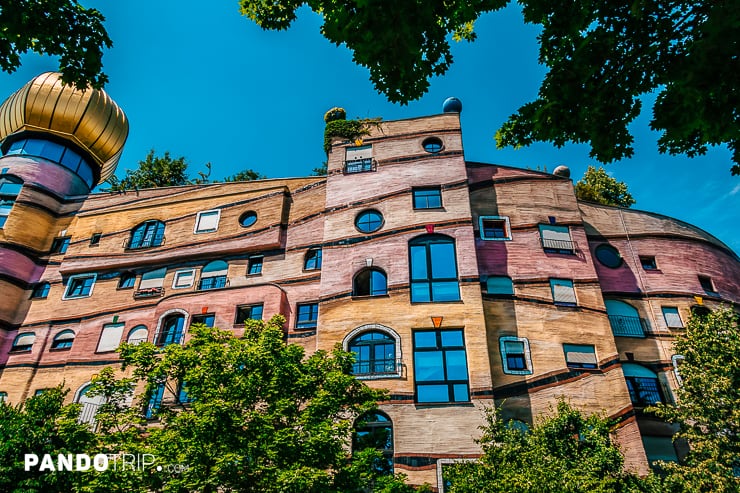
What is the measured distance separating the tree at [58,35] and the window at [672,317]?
18.3m

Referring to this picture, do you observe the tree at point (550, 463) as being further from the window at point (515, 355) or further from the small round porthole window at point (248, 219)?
the small round porthole window at point (248, 219)

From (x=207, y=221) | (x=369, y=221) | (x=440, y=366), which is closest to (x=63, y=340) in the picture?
(x=207, y=221)

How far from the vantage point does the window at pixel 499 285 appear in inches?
649

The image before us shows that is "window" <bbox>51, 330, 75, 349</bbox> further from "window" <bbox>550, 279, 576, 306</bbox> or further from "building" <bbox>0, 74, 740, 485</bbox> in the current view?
"window" <bbox>550, 279, 576, 306</bbox>

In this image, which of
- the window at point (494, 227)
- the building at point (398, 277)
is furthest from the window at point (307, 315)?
the window at point (494, 227)

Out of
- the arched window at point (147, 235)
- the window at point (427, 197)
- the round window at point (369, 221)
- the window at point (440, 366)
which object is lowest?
the window at point (440, 366)

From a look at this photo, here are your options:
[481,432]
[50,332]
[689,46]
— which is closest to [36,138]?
[50,332]

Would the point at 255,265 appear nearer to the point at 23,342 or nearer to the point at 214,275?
the point at 214,275

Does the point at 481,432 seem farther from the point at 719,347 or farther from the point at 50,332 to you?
the point at 50,332

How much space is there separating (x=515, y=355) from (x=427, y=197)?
6.31 meters

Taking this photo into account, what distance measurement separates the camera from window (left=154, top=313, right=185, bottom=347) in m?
17.2

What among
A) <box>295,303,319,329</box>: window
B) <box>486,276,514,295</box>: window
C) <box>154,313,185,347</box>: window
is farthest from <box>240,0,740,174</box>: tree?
<box>154,313,185,347</box>: window

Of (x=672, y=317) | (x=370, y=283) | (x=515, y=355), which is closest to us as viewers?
(x=515, y=355)

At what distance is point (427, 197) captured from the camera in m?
17.6
